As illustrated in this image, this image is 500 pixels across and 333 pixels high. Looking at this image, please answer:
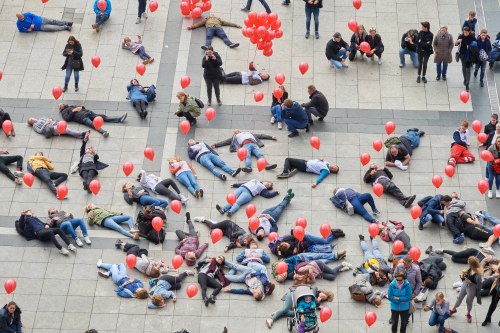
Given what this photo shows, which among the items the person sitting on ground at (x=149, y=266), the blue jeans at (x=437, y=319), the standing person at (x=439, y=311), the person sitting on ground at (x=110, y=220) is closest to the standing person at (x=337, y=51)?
the person sitting on ground at (x=110, y=220)

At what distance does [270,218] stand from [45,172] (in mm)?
6498

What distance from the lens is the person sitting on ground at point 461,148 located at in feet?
111

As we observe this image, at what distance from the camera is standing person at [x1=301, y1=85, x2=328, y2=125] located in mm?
34719

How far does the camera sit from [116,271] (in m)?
30.4

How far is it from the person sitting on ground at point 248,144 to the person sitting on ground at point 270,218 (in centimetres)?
157

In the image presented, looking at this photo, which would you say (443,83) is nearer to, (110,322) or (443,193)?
(443,193)

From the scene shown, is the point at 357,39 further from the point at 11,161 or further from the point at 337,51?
the point at 11,161

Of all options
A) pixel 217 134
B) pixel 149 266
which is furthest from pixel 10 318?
pixel 217 134

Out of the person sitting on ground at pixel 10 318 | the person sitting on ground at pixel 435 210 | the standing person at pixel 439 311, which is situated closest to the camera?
the person sitting on ground at pixel 10 318

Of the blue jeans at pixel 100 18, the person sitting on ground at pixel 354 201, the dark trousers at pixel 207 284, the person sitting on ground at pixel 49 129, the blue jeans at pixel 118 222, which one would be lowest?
the dark trousers at pixel 207 284

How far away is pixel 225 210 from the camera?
32281 mm

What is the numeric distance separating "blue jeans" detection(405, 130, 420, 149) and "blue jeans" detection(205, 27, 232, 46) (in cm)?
697

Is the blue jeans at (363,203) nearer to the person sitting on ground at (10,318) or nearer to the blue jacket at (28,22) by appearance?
the person sitting on ground at (10,318)

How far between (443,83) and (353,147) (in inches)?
164
